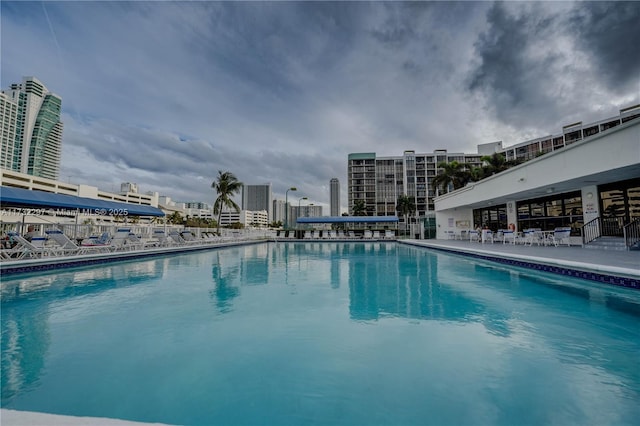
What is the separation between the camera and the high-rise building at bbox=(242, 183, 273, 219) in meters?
148

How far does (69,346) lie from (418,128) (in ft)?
63.2

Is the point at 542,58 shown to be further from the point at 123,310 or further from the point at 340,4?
the point at 123,310

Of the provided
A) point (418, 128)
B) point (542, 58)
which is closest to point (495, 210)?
point (418, 128)

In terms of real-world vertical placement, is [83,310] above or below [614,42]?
below

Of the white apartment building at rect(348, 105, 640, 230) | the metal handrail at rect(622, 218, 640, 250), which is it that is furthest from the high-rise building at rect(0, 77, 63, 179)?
the metal handrail at rect(622, 218, 640, 250)

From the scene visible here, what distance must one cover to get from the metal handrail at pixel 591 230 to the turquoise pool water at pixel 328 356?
298 inches

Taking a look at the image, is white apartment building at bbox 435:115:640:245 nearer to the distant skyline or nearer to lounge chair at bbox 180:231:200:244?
the distant skyline

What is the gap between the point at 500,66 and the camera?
13.2m

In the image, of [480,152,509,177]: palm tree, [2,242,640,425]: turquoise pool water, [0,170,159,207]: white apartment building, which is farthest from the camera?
[0,170,159,207]: white apartment building

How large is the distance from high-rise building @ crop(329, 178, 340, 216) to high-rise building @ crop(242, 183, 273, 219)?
5135 cm

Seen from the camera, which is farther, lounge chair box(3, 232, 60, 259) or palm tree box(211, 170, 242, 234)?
palm tree box(211, 170, 242, 234)

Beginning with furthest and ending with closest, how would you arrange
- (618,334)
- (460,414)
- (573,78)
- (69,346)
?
(573,78), (618,334), (69,346), (460,414)

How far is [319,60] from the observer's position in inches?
512

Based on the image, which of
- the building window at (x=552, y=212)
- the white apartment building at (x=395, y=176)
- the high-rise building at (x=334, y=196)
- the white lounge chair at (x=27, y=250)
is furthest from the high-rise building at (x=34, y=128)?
the building window at (x=552, y=212)
